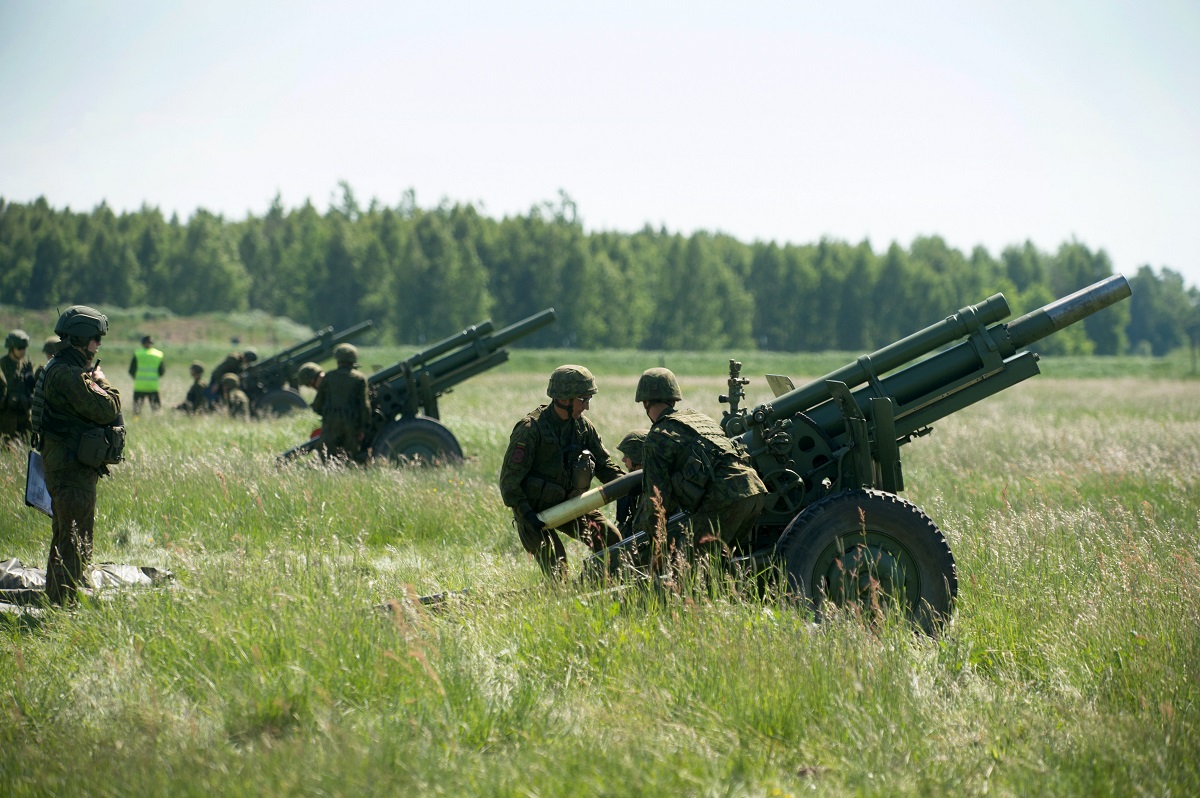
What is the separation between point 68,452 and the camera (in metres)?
6.25

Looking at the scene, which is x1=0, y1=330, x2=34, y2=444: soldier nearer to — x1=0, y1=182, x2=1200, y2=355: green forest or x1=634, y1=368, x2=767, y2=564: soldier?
x1=634, y1=368, x2=767, y2=564: soldier

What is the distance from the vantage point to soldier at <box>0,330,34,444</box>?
11.2 meters

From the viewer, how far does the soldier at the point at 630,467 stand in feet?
20.3

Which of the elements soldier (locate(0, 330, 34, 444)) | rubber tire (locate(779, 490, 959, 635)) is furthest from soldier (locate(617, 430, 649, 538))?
soldier (locate(0, 330, 34, 444))

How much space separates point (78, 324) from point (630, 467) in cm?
367

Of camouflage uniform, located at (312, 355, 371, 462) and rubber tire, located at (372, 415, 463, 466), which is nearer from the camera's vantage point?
camouflage uniform, located at (312, 355, 371, 462)

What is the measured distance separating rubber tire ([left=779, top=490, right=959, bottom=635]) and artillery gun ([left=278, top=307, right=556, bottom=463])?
6.27m

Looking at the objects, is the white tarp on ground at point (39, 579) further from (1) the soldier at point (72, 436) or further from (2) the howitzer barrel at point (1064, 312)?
(2) the howitzer barrel at point (1064, 312)

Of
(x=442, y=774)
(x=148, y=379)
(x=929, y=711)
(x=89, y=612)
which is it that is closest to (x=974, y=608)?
(x=929, y=711)

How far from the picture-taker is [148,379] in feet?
61.4

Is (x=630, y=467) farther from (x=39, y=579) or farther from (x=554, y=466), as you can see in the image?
(x=39, y=579)

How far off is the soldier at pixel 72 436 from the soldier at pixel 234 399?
11.5 metres

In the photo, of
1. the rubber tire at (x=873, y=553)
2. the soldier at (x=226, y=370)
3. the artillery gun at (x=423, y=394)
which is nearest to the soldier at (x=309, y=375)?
the artillery gun at (x=423, y=394)

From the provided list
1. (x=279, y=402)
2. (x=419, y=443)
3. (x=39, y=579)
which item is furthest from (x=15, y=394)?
(x=279, y=402)
